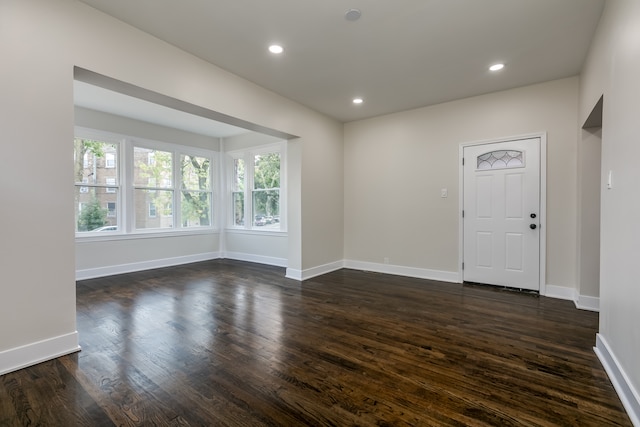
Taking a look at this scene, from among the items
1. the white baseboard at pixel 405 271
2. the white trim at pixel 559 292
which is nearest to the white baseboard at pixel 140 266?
the white baseboard at pixel 405 271

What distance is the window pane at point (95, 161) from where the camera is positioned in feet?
16.6

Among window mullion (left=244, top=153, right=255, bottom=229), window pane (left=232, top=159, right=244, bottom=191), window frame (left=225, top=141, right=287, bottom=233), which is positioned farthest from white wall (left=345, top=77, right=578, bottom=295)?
window pane (left=232, top=159, right=244, bottom=191)

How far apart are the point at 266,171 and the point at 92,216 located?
125 inches

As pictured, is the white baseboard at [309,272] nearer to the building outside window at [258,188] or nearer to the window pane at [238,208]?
the building outside window at [258,188]

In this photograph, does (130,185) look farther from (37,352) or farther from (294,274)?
(37,352)

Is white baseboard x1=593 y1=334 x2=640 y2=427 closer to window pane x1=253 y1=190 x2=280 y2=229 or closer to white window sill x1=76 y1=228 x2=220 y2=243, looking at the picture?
window pane x1=253 y1=190 x2=280 y2=229

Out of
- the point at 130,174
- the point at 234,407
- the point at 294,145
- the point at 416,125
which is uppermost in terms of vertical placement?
the point at 416,125

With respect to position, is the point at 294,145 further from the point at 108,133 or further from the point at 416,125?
the point at 108,133

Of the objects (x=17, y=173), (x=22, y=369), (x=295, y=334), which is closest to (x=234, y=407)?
(x=295, y=334)

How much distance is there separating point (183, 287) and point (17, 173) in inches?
107

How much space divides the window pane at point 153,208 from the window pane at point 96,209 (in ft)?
1.27

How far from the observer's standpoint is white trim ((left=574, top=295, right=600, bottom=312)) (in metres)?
3.42

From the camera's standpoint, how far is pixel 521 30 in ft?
9.21

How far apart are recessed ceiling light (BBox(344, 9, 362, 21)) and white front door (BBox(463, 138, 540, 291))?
112 inches
